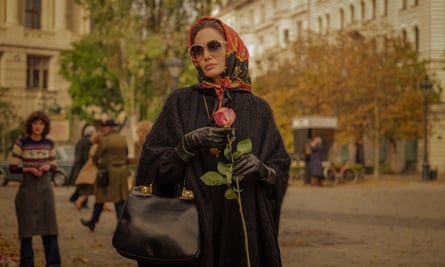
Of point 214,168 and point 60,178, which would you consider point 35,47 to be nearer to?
point 60,178

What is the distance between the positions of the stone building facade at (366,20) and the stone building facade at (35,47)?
12.5 metres

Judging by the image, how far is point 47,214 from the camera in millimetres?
8461

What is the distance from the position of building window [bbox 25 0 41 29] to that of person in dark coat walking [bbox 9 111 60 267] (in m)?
41.7

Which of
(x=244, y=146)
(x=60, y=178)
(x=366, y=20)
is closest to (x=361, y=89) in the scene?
(x=366, y=20)

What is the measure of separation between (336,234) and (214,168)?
9.40 metres

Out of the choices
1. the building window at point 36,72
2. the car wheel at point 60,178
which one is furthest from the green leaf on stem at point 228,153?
the building window at point 36,72

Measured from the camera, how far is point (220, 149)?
150 inches

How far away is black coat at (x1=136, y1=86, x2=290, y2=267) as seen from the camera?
3822 mm

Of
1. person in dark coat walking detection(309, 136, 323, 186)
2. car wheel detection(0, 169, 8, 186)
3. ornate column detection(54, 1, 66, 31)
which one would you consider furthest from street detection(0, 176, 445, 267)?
ornate column detection(54, 1, 66, 31)

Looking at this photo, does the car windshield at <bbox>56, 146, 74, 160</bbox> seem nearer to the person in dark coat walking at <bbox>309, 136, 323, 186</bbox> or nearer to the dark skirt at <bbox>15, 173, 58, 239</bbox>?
the person in dark coat walking at <bbox>309, 136, 323, 186</bbox>

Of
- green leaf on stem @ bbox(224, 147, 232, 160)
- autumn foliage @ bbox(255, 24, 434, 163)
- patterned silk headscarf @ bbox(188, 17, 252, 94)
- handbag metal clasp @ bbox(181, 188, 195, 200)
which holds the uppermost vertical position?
autumn foliage @ bbox(255, 24, 434, 163)

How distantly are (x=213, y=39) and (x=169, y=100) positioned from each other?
1.18 ft

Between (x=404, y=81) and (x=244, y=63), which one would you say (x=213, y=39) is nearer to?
(x=244, y=63)

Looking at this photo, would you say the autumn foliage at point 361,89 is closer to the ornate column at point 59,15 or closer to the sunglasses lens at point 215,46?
the ornate column at point 59,15
